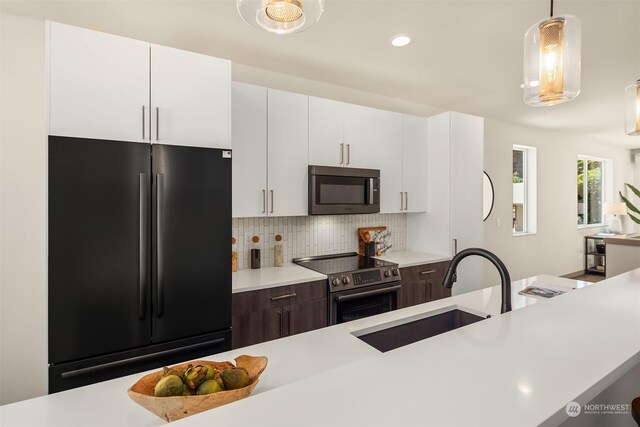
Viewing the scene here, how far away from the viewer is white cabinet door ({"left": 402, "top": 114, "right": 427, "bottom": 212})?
11.6 feet

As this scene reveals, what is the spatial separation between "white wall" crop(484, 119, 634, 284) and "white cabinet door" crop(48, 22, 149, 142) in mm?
4353

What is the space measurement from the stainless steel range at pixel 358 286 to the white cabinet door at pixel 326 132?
3.00ft

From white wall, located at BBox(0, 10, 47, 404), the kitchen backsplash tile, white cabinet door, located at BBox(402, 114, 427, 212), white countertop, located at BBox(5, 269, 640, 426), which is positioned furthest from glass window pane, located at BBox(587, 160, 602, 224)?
white wall, located at BBox(0, 10, 47, 404)

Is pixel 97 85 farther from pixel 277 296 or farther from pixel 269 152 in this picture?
pixel 277 296

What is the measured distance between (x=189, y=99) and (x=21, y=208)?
50.6 inches

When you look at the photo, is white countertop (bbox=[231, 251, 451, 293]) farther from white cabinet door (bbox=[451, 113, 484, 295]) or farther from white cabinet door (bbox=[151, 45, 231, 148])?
white cabinet door (bbox=[151, 45, 231, 148])

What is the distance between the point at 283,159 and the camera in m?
2.80

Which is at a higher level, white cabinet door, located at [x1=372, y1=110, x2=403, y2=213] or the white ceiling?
the white ceiling

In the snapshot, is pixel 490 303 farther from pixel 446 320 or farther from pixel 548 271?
pixel 548 271

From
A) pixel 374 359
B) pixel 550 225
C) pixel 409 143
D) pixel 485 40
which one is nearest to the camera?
pixel 374 359

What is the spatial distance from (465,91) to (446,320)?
2.81m

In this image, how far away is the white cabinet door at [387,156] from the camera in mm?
3299

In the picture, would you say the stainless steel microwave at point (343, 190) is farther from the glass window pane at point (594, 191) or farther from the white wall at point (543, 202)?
the glass window pane at point (594, 191)

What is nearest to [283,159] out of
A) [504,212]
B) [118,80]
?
[118,80]
